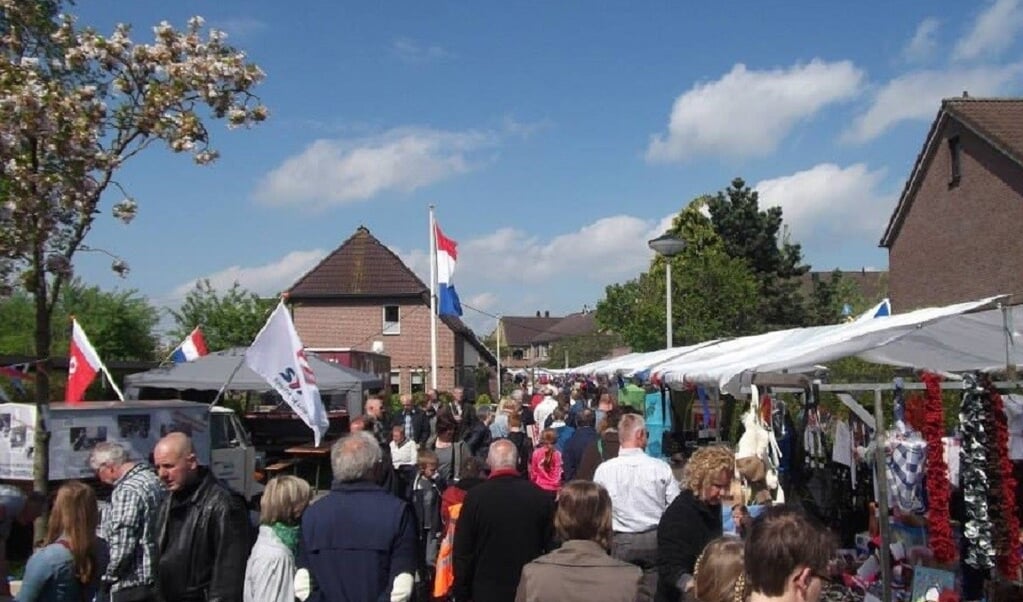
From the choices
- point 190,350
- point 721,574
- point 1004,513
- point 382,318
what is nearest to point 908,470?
point 1004,513

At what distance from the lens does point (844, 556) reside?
991 centimetres

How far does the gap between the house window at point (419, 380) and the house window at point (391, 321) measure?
209 cm

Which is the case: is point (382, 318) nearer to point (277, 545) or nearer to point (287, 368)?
point (287, 368)

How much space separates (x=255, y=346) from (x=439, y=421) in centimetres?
218

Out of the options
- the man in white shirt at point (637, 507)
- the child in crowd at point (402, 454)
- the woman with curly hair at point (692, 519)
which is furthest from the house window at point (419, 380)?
the woman with curly hair at point (692, 519)

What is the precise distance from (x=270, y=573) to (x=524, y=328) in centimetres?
15081

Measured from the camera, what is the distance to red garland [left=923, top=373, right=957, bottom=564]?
297 inches

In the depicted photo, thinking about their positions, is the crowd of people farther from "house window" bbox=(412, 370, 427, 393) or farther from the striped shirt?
"house window" bbox=(412, 370, 427, 393)

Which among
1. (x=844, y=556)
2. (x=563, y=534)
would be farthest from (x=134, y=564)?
(x=844, y=556)

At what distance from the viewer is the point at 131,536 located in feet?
17.8

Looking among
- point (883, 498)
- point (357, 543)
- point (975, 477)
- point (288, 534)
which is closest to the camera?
point (357, 543)

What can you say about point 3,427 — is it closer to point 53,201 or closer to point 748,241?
point 53,201

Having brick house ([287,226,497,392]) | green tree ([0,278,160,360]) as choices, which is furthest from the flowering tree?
brick house ([287,226,497,392])

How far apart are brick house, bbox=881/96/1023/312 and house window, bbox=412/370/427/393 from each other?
21543 millimetres
